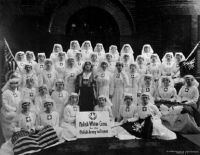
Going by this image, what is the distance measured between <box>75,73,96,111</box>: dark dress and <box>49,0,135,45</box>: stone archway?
9.66 feet

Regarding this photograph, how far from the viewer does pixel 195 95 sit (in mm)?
7352

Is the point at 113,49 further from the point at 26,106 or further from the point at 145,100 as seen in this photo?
the point at 26,106

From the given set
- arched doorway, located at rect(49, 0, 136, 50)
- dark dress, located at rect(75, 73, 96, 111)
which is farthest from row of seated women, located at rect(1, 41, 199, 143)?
arched doorway, located at rect(49, 0, 136, 50)

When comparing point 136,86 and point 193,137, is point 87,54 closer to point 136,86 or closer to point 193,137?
point 136,86

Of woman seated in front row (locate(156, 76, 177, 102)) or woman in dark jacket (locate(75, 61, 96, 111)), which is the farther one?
woman seated in front row (locate(156, 76, 177, 102))

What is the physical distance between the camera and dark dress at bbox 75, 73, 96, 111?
7.19m

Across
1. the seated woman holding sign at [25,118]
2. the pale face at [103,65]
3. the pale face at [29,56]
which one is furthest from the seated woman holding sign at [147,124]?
the pale face at [29,56]

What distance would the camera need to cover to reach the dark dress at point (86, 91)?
7.19m

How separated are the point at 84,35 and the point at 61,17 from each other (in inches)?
35.7

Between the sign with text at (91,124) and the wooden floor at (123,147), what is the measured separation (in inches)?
4.7

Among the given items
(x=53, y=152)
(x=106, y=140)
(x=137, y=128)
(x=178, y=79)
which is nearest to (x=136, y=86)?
(x=178, y=79)

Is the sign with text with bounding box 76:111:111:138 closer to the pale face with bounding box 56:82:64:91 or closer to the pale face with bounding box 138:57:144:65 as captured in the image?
the pale face with bounding box 56:82:64:91

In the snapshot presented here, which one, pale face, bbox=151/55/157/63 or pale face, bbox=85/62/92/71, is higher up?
pale face, bbox=151/55/157/63

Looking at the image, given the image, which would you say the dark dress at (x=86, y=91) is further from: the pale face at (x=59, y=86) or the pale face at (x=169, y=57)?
the pale face at (x=169, y=57)
